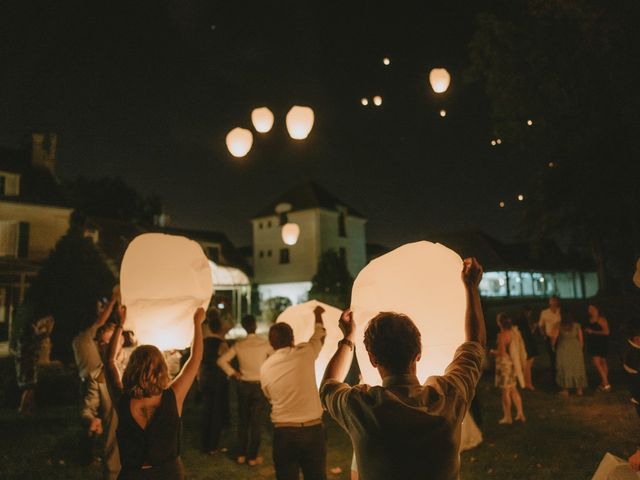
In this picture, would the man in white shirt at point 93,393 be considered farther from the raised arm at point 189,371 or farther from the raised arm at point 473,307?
the raised arm at point 473,307

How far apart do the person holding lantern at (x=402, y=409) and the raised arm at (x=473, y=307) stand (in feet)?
0.45

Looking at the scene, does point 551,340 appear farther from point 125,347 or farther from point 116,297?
point 116,297

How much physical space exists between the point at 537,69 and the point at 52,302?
65.3 ft

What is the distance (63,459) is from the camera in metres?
6.79

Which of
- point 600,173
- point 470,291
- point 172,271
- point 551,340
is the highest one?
point 600,173

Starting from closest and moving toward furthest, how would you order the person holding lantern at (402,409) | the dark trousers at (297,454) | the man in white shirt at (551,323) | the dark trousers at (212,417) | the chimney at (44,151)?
the person holding lantern at (402,409) → the dark trousers at (297,454) → the dark trousers at (212,417) → the man in white shirt at (551,323) → the chimney at (44,151)

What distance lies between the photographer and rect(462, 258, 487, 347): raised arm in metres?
2.37

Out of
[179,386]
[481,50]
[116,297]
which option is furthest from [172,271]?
[481,50]

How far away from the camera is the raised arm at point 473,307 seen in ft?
7.76

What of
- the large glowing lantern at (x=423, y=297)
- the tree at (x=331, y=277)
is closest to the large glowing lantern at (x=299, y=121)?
the large glowing lantern at (x=423, y=297)

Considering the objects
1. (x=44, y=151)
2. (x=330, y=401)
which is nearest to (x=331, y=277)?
(x=44, y=151)

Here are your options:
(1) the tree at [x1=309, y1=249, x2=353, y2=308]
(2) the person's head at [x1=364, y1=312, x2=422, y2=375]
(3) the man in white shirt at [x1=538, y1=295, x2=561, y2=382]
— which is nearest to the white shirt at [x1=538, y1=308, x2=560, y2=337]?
(3) the man in white shirt at [x1=538, y1=295, x2=561, y2=382]

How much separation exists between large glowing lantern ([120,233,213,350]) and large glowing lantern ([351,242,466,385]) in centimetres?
157

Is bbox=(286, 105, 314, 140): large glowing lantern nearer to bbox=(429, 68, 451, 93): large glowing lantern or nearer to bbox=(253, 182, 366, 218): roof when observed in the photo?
bbox=(429, 68, 451, 93): large glowing lantern
